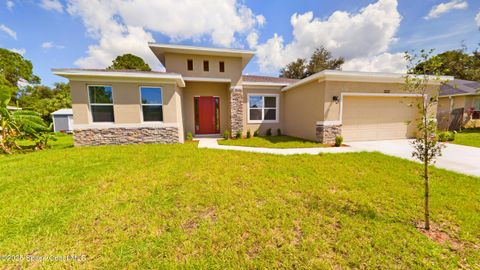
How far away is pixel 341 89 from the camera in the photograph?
26.2ft

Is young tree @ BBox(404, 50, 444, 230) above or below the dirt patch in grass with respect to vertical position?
above

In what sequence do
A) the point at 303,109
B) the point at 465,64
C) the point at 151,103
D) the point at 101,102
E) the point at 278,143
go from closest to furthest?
the point at 101,102, the point at 151,103, the point at 278,143, the point at 303,109, the point at 465,64

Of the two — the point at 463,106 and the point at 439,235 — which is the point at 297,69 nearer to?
the point at 463,106

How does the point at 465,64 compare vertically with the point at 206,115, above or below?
above

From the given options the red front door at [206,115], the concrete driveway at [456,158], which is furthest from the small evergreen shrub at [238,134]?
the concrete driveway at [456,158]

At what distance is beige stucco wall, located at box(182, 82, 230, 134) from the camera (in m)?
10.6

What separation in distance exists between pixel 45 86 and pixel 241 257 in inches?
1847

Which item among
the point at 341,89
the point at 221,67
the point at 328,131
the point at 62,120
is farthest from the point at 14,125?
the point at 341,89

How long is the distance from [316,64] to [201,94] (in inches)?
775

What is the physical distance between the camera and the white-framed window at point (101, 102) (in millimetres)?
7785

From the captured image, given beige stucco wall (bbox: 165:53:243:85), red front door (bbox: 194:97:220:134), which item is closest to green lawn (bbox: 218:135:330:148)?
red front door (bbox: 194:97:220:134)

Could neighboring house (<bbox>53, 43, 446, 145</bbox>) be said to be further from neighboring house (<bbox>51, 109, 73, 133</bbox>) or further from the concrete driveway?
neighboring house (<bbox>51, 109, 73, 133</bbox>)

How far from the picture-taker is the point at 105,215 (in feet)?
9.29

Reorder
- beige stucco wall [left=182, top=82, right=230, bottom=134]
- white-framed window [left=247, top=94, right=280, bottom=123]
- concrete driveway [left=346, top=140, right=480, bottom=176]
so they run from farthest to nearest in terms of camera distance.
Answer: white-framed window [left=247, top=94, right=280, bottom=123], beige stucco wall [left=182, top=82, right=230, bottom=134], concrete driveway [left=346, top=140, right=480, bottom=176]
